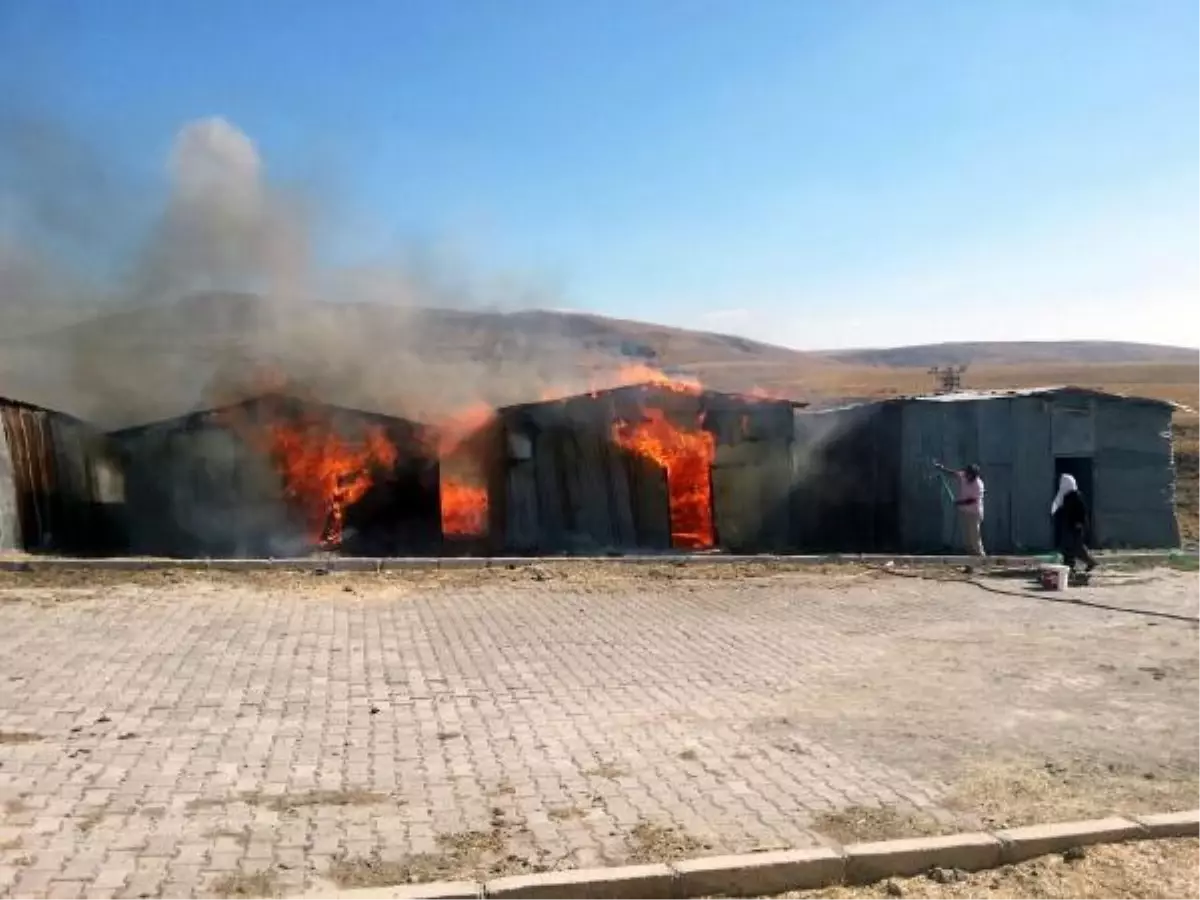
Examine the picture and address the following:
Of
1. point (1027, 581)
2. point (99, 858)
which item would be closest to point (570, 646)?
point (99, 858)

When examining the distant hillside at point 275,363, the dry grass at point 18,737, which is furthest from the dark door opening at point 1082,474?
the dry grass at point 18,737

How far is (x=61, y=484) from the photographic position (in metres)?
20.8

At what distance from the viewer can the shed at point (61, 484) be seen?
19.4 m

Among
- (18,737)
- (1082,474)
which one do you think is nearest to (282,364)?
(1082,474)

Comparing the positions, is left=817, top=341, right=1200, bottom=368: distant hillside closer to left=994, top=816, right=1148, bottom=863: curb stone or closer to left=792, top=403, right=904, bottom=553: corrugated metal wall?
left=792, top=403, right=904, bottom=553: corrugated metal wall

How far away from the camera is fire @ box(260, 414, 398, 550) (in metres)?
20.7

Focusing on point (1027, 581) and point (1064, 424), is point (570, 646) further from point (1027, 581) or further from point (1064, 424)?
point (1064, 424)

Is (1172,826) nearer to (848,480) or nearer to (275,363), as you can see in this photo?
(848,480)

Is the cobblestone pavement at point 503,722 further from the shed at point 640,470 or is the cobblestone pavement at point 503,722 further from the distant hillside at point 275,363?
the distant hillside at point 275,363

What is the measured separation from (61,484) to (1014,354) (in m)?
175

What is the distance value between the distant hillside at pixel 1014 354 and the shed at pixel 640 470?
144592mm

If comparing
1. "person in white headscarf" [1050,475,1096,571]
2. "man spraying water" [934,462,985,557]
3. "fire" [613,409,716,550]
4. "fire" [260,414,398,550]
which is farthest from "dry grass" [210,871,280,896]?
"fire" [613,409,716,550]

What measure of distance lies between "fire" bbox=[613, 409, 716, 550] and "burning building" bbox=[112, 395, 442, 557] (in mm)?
4354

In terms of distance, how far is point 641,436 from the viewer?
Answer: 2120cm
